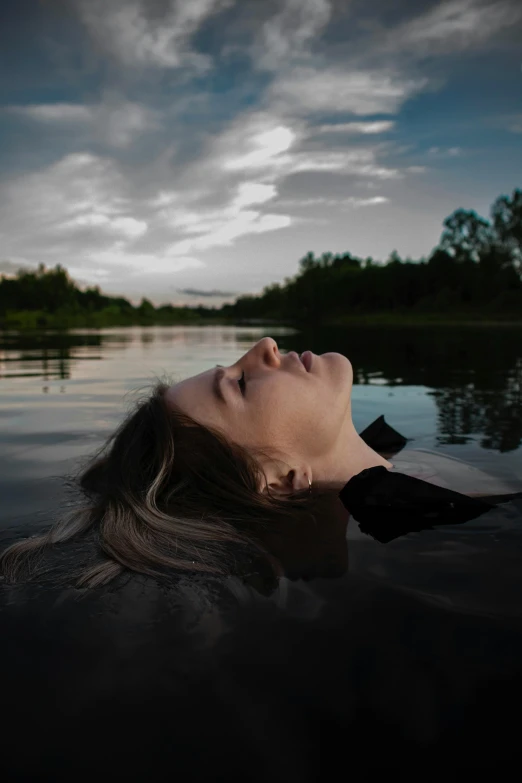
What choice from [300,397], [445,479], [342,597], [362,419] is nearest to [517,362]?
[362,419]

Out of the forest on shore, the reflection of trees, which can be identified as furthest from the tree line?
the reflection of trees

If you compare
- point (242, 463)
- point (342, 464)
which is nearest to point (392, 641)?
point (242, 463)

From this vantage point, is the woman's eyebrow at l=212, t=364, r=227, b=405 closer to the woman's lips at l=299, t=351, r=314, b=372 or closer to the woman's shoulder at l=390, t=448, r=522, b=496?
the woman's lips at l=299, t=351, r=314, b=372

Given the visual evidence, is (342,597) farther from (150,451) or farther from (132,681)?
(150,451)

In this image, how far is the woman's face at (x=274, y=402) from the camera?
121 inches

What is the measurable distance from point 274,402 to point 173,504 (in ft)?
2.66

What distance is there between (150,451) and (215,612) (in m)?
1.40

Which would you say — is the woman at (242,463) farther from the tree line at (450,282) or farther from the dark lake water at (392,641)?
the tree line at (450,282)

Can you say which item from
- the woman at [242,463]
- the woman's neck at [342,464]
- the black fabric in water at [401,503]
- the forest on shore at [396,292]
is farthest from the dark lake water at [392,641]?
the forest on shore at [396,292]

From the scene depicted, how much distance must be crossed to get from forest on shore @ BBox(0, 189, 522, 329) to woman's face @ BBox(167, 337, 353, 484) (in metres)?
52.0

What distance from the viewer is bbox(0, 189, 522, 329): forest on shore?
66500 millimetres

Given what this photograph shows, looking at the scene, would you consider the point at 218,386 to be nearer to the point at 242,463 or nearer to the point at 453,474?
the point at 242,463

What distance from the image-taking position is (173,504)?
3035 millimetres

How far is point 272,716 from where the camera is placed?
144 cm
